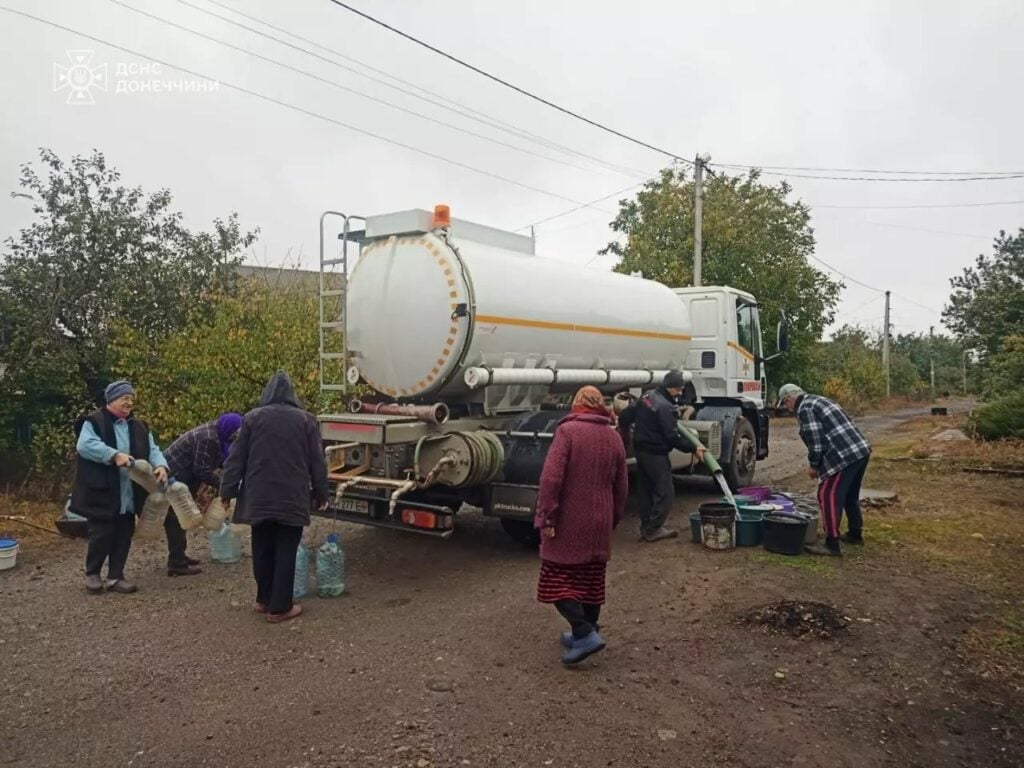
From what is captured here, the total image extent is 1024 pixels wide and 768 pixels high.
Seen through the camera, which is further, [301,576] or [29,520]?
[29,520]

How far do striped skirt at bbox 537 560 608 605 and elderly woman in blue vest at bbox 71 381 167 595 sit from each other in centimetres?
324

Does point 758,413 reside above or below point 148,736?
above

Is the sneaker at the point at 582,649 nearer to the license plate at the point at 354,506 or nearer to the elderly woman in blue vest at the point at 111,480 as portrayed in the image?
the license plate at the point at 354,506

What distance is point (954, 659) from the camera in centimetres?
445

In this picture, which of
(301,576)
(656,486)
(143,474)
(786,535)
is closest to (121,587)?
(143,474)

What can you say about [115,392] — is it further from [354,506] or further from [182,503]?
[354,506]

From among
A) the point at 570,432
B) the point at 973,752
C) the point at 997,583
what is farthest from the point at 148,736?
the point at 997,583

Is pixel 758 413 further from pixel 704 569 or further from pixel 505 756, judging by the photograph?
pixel 505 756

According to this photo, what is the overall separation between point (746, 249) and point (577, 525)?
739 inches

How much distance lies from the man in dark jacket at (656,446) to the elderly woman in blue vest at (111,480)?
4239 mm

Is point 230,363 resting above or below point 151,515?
above

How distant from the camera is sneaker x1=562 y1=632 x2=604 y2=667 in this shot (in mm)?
4246

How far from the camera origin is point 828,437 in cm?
671

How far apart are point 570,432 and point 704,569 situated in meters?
2.61
